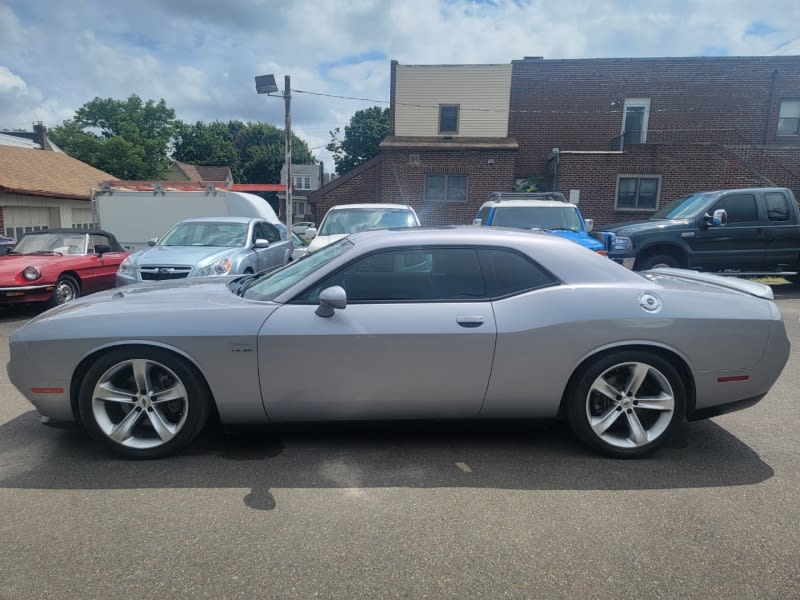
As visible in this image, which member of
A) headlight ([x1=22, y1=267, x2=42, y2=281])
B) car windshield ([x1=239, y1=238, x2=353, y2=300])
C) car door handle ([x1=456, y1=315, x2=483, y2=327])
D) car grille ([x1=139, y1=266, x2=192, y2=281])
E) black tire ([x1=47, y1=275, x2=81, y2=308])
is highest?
car windshield ([x1=239, y1=238, x2=353, y2=300])

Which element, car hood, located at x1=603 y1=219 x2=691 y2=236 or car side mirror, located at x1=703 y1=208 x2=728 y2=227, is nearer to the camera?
car side mirror, located at x1=703 y1=208 x2=728 y2=227

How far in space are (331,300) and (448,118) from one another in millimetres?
20663

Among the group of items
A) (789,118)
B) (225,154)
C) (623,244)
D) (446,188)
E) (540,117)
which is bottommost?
(623,244)

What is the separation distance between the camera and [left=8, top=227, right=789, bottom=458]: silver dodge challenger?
123 inches

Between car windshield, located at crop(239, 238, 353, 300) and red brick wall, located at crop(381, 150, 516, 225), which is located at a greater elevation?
red brick wall, located at crop(381, 150, 516, 225)

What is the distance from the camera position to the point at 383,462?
3.22 metres

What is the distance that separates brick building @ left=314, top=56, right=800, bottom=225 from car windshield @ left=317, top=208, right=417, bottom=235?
35.7ft

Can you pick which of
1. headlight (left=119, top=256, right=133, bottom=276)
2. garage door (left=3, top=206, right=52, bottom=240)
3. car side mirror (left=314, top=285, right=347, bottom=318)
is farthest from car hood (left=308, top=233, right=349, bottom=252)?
garage door (left=3, top=206, right=52, bottom=240)

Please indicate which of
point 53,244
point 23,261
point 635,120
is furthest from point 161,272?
point 635,120

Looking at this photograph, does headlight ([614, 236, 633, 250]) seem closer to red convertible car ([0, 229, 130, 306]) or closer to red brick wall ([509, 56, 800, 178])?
red convertible car ([0, 229, 130, 306])

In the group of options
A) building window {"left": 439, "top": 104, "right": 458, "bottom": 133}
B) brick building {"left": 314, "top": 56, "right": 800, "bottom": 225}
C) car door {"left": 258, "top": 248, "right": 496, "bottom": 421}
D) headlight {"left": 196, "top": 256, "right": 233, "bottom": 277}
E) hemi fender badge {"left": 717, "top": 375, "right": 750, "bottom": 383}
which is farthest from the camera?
building window {"left": 439, "top": 104, "right": 458, "bottom": 133}

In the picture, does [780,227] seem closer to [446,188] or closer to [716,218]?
[716,218]

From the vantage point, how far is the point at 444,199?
20.6 meters

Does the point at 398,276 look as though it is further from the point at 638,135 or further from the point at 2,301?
the point at 638,135
